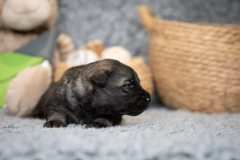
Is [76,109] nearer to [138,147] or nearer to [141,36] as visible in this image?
[138,147]

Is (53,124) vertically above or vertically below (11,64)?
below

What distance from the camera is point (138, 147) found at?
3.48ft

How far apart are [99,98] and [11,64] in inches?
51.0

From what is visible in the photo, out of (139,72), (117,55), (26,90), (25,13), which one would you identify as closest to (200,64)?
(139,72)

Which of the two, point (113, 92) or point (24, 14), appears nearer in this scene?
point (113, 92)

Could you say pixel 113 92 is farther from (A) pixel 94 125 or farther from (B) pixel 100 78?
(A) pixel 94 125

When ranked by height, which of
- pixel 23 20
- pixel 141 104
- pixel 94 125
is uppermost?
pixel 23 20

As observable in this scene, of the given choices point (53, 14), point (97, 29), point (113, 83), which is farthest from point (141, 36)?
point (113, 83)

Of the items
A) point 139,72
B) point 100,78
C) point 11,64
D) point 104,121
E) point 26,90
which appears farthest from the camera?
point 139,72

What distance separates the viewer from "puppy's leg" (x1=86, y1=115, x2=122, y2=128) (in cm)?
161

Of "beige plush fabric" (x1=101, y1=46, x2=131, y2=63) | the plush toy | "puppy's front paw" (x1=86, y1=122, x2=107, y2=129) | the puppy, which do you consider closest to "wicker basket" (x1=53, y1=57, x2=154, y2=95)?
"beige plush fabric" (x1=101, y1=46, x2=131, y2=63)

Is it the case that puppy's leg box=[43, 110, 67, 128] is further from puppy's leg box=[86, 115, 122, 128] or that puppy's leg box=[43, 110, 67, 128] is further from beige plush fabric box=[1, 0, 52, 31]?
beige plush fabric box=[1, 0, 52, 31]

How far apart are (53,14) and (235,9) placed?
2.39 metres

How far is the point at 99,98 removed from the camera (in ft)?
5.19
